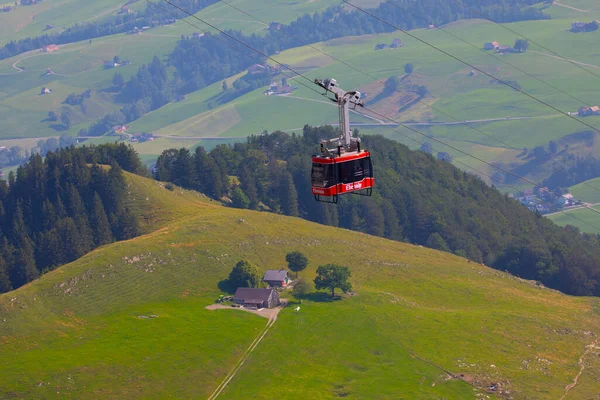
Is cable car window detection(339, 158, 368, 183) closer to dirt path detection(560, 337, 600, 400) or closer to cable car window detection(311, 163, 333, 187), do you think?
cable car window detection(311, 163, 333, 187)

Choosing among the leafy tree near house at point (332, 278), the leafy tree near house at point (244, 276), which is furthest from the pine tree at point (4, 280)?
the leafy tree near house at point (332, 278)

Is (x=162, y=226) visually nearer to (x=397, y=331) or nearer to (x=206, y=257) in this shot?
(x=206, y=257)

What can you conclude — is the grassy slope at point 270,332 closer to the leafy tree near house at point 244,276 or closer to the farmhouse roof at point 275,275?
the leafy tree near house at point 244,276

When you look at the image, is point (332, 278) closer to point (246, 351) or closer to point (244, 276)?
point (244, 276)

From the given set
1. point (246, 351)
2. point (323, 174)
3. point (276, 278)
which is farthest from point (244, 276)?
point (323, 174)

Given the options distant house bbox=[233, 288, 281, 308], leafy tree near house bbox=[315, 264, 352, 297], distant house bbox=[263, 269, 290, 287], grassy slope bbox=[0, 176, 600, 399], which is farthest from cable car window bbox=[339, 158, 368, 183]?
distant house bbox=[263, 269, 290, 287]

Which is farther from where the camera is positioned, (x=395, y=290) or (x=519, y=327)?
(x=395, y=290)

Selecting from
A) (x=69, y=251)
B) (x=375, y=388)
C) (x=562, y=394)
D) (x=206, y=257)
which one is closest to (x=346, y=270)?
(x=206, y=257)
